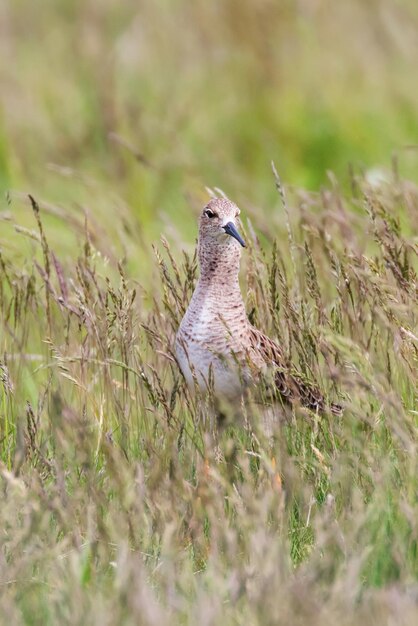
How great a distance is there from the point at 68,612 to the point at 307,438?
4.22ft

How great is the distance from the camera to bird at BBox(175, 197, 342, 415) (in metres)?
3.81

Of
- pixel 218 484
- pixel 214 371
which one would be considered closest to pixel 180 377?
pixel 214 371

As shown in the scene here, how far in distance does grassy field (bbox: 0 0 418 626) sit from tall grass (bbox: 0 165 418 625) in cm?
1

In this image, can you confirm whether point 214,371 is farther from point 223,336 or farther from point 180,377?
point 180,377

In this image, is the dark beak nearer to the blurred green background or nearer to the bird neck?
the bird neck

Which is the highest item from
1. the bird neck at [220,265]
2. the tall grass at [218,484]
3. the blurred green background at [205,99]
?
the blurred green background at [205,99]

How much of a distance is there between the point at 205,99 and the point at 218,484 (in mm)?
6181

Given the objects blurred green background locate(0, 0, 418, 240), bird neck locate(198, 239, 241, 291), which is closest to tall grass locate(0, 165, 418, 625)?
bird neck locate(198, 239, 241, 291)

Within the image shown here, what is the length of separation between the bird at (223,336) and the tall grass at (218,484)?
0.09 metres

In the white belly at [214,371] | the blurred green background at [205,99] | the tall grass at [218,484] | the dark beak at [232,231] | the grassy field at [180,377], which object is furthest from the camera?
the blurred green background at [205,99]

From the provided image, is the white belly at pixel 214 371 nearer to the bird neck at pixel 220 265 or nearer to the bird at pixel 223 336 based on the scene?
the bird at pixel 223 336

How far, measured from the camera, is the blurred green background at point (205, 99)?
8.04 m

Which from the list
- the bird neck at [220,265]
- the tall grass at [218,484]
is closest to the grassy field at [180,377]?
the tall grass at [218,484]

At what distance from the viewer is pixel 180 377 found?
4027 millimetres
